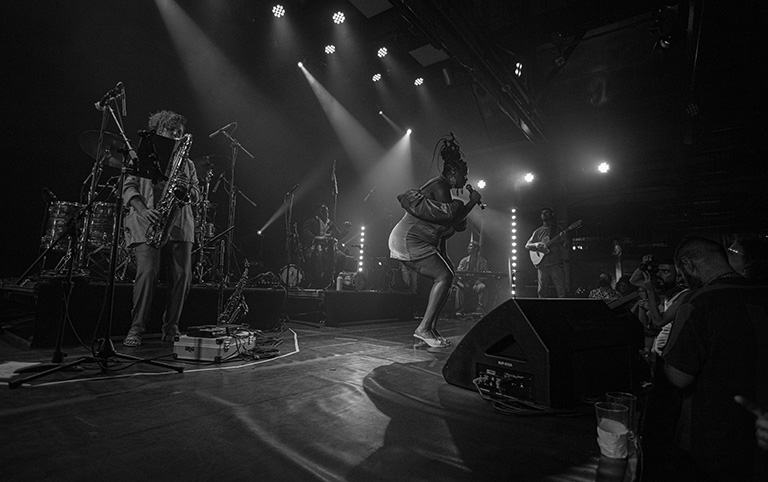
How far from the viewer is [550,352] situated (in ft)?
6.46

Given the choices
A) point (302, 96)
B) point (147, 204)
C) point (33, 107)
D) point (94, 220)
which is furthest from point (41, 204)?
point (302, 96)

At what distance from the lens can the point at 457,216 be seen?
4215 millimetres

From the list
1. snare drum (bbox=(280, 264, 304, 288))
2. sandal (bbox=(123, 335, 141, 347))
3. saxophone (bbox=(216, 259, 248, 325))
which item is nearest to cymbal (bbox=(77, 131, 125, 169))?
saxophone (bbox=(216, 259, 248, 325))

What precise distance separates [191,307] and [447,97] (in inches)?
451

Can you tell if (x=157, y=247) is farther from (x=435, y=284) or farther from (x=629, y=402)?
(x=629, y=402)

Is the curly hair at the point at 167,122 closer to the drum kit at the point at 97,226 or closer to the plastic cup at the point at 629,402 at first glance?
the drum kit at the point at 97,226

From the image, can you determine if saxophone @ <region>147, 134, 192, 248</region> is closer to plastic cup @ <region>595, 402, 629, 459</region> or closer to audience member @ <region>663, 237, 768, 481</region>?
plastic cup @ <region>595, 402, 629, 459</region>

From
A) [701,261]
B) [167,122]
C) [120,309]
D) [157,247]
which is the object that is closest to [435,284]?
[701,261]

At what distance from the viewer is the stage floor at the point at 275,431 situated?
127cm

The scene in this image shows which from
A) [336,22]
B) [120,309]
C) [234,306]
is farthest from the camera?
[336,22]

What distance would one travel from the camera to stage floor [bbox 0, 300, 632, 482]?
127 cm

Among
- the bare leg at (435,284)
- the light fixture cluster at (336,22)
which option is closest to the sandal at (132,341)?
the bare leg at (435,284)

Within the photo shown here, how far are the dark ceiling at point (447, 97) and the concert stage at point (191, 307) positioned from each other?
10.5 feet

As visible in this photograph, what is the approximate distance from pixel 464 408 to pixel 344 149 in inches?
423
